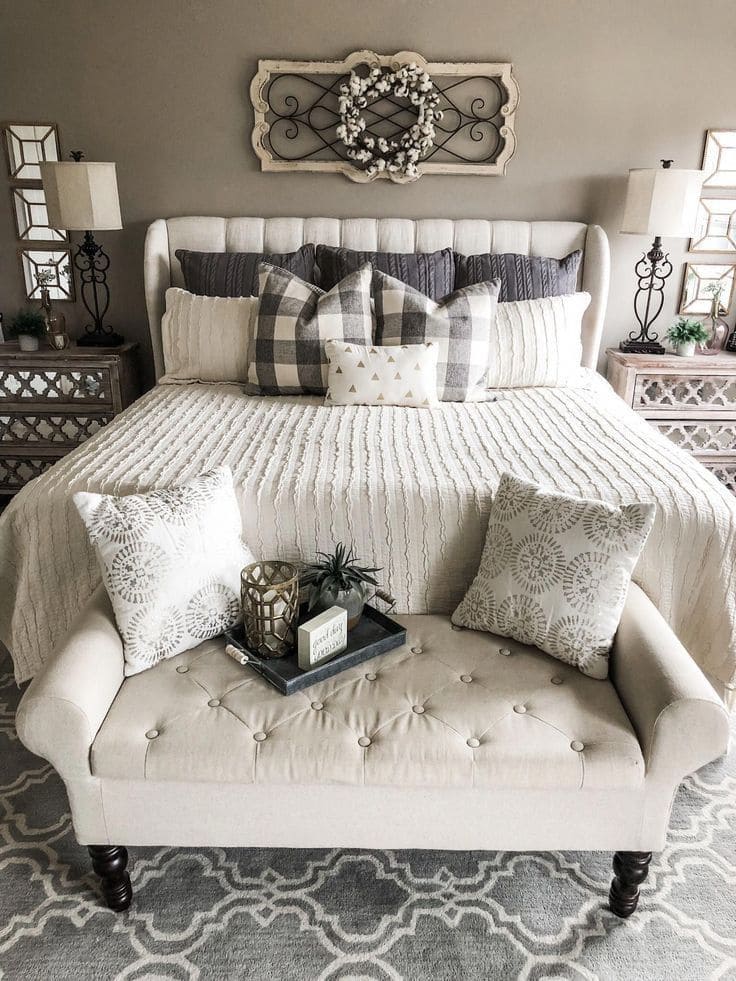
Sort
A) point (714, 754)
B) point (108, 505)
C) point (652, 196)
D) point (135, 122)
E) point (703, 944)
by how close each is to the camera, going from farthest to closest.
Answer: point (135, 122) < point (652, 196) < point (108, 505) < point (703, 944) < point (714, 754)

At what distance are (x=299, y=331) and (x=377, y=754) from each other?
5.94 feet

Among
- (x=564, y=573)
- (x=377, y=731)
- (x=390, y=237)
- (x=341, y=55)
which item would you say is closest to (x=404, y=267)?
(x=390, y=237)

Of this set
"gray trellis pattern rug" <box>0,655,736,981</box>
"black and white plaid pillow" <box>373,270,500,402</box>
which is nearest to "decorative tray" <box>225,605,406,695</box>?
"gray trellis pattern rug" <box>0,655,736,981</box>

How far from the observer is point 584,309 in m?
3.26

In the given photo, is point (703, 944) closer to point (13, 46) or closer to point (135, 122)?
point (135, 122)

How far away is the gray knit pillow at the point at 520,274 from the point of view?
3195mm

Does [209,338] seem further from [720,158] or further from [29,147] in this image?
[720,158]

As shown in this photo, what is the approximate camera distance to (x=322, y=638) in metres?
1.69

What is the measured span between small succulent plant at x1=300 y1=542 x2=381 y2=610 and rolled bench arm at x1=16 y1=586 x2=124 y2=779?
470 millimetres

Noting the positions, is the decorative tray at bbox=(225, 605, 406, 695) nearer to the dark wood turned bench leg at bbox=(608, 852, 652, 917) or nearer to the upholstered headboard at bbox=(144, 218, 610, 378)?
the dark wood turned bench leg at bbox=(608, 852, 652, 917)

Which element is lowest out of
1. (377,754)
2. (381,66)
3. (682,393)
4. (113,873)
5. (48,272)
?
(113,873)

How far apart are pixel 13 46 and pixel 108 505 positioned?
2.77 meters

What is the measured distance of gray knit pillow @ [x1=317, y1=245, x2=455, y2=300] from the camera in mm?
3195

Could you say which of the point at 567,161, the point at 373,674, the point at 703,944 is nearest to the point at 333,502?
the point at 373,674
